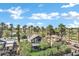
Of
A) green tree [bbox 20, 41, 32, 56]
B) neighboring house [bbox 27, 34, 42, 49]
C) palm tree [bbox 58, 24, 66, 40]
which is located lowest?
green tree [bbox 20, 41, 32, 56]

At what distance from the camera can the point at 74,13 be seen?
1267 mm

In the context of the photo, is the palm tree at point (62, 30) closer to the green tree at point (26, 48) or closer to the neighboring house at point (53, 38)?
the neighboring house at point (53, 38)

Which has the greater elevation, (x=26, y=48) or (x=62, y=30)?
(x=62, y=30)

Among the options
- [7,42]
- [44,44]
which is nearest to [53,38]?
[44,44]

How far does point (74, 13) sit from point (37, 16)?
26 cm

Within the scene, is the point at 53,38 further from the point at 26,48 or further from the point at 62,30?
the point at 26,48

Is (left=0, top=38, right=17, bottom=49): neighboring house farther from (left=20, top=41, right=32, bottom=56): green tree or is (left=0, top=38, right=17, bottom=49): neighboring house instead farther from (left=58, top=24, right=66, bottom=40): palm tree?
(left=58, top=24, right=66, bottom=40): palm tree

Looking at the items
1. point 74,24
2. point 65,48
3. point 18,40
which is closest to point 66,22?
point 74,24

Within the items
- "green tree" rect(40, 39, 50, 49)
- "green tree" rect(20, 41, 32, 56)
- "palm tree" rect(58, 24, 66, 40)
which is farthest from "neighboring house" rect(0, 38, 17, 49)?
"palm tree" rect(58, 24, 66, 40)

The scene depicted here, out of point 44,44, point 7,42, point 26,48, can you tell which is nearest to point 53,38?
point 44,44

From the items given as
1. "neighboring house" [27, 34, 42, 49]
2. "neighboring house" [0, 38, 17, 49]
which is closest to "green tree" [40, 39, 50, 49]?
"neighboring house" [27, 34, 42, 49]

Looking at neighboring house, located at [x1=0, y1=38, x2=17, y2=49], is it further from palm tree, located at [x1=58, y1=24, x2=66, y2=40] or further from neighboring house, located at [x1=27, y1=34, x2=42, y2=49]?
palm tree, located at [x1=58, y1=24, x2=66, y2=40]

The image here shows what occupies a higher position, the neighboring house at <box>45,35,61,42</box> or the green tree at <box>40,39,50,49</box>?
the neighboring house at <box>45,35,61,42</box>

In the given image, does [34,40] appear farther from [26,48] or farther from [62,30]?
[62,30]
